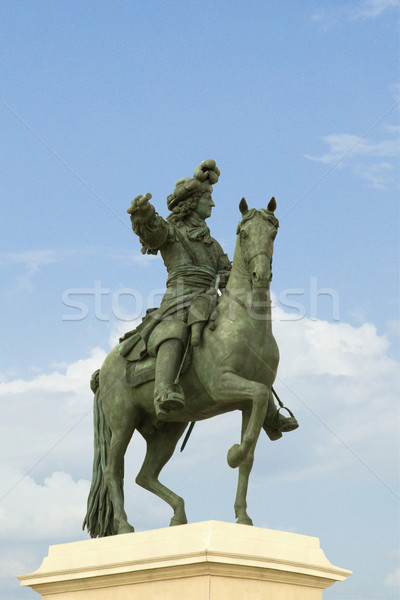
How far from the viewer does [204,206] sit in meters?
10.9

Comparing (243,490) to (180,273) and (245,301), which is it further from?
(180,273)

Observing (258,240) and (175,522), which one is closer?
(258,240)


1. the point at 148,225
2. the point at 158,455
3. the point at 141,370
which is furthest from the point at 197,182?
the point at 158,455

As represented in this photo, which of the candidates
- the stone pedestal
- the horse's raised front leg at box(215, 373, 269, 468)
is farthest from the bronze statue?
the stone pedestal

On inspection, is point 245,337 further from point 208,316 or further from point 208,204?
point 208,204

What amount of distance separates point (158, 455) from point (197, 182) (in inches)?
115

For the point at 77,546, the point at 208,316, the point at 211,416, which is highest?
the point at 208,316

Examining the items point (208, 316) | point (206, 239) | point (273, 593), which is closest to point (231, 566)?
point (273, 593)

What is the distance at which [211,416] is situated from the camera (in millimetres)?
10242

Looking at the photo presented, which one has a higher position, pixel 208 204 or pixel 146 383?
pixel 208 204

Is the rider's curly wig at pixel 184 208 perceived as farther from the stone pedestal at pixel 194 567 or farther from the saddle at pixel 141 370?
the stone pedestal at pixel 194 567

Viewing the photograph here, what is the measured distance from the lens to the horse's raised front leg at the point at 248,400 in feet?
30.5

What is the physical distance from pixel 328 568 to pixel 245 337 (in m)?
2.31

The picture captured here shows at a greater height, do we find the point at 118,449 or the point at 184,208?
the point at 184,208
